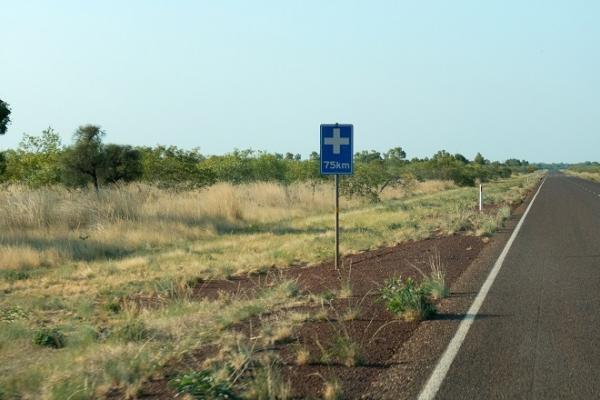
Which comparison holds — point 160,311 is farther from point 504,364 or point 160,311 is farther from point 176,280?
point 504,364

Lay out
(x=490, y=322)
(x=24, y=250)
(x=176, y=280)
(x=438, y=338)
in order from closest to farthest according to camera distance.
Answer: (x=438, y=338)
(x=490, y=322)
(x=176, y=280)
(x=24, y=250)

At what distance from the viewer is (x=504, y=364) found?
6.84 m

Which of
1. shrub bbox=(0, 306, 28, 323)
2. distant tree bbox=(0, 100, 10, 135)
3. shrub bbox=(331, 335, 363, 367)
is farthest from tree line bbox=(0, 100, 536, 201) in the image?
shrub bbox=(331, 335, 363, 367)

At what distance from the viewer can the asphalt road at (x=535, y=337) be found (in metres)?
6.13

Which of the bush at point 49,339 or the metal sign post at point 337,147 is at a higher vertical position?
the metal sign post at point 337,147

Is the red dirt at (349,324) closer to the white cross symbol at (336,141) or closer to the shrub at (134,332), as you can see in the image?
the shrub at (134,332)

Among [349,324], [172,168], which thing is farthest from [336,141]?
[172,168]

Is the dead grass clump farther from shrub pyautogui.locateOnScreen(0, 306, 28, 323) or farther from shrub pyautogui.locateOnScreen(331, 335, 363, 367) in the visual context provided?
shrub pyautogui.locateOnScreen(331, 335, 363, 367)

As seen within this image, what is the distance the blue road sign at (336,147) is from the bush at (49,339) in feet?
21.8

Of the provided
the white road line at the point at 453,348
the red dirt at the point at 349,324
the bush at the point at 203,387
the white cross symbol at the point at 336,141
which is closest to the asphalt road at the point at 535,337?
the white road line at the point at 453,348

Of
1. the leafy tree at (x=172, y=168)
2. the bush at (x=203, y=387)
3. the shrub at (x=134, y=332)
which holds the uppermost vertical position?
the leafy tree at (x=172, y=168)

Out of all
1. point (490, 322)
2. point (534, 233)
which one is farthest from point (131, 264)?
point (534, 233)

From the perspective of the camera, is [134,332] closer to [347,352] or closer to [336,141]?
[347,352]

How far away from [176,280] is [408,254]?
6.27 m
